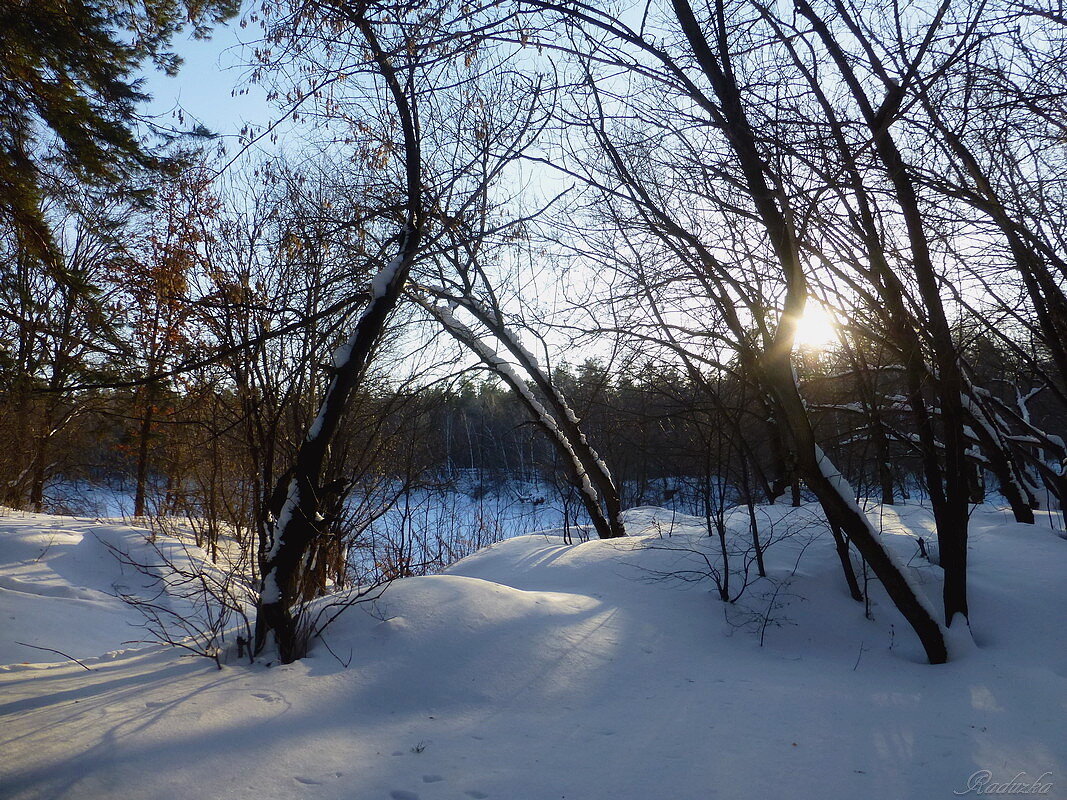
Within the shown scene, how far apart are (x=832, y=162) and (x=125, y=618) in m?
8.86

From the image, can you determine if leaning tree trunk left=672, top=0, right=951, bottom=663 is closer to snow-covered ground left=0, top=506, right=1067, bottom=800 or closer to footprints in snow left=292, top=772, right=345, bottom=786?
snow-covered ground left=0, top=506, right=1067, bottom=800

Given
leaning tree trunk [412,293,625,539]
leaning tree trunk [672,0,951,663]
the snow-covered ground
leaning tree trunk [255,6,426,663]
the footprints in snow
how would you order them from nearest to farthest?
the footprints in snow < the snow-covered ground < leaning tree trunk [255,6,426,663] < leaning tree trunk [672,0,951,663] < leaning tree trunk [412,293,625,539]

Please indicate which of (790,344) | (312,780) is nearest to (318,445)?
(312,780)

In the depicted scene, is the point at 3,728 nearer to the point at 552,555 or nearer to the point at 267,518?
the point at 267,518

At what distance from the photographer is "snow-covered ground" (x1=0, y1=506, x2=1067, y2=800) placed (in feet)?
8.50

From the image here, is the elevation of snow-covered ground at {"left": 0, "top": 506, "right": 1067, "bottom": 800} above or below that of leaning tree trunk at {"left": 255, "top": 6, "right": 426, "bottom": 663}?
below

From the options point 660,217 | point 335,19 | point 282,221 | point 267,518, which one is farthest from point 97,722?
point 282,221

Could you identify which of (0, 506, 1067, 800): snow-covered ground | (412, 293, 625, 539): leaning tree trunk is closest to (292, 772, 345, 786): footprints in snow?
(0, 506, 1067, 800): snow-covered ground

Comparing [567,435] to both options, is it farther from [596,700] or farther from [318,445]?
[596,700]

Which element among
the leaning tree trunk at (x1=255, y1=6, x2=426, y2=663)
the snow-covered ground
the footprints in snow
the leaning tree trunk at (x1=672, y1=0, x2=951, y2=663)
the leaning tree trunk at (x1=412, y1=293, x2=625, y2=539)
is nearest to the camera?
the footprints in snow

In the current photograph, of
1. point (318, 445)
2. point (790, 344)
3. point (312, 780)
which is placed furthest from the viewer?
point (790, 344)

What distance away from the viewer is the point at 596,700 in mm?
3457

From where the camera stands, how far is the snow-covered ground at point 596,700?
2.59 metres

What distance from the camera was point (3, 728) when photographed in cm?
276
